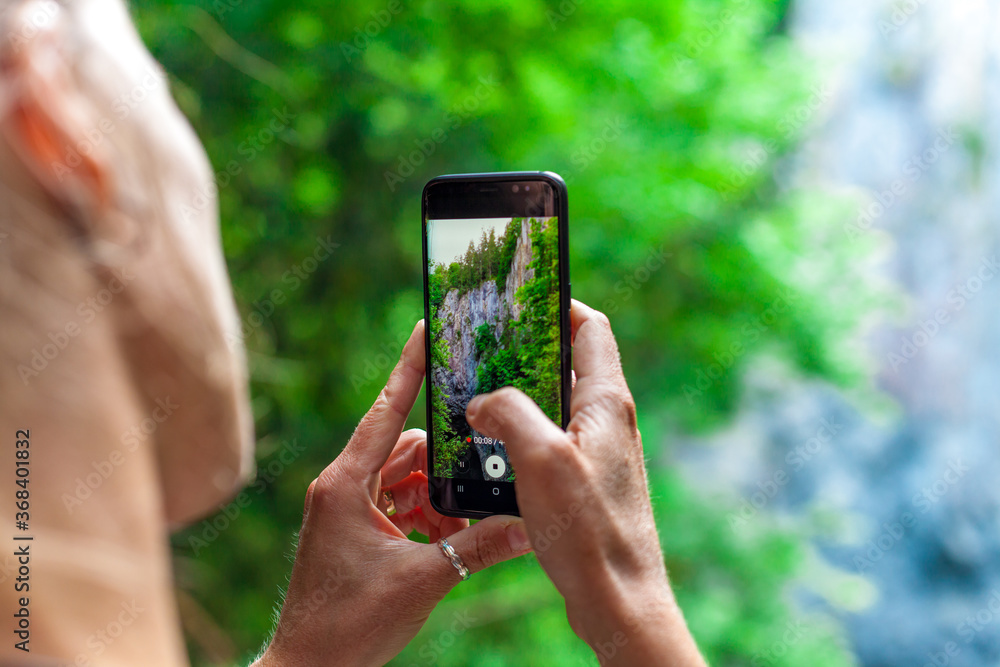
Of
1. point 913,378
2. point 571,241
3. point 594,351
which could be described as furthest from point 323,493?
point 913,378

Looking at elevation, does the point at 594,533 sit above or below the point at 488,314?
below

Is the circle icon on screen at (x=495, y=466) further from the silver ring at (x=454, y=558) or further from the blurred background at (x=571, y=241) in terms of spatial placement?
the blurred background at (x=571, y=241)

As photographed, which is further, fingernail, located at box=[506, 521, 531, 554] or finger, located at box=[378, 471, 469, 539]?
finger, located at box=[378, 471, 469, 539]

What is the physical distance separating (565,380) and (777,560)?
117 centimetres

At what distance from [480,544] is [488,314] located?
204 mm

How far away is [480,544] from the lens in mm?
610

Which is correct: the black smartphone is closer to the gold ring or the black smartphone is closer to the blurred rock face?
the gold ring

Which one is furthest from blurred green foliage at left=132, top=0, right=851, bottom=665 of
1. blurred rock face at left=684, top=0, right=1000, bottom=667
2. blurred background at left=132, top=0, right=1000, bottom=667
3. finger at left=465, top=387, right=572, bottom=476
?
finger at left=465, top=387, right=572, bottom=476

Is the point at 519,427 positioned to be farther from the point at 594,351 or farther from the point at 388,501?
the point at 388,501

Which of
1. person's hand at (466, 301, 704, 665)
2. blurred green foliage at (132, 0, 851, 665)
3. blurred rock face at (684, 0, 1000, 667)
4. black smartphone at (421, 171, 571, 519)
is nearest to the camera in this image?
person's hand at (466, 301, 704, 665)

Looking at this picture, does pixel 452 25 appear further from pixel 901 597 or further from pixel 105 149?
pixel 901 597

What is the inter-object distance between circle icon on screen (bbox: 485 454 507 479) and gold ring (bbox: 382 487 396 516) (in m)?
0.15

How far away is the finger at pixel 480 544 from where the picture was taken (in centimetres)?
61

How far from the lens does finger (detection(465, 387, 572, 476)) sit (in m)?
0.49
